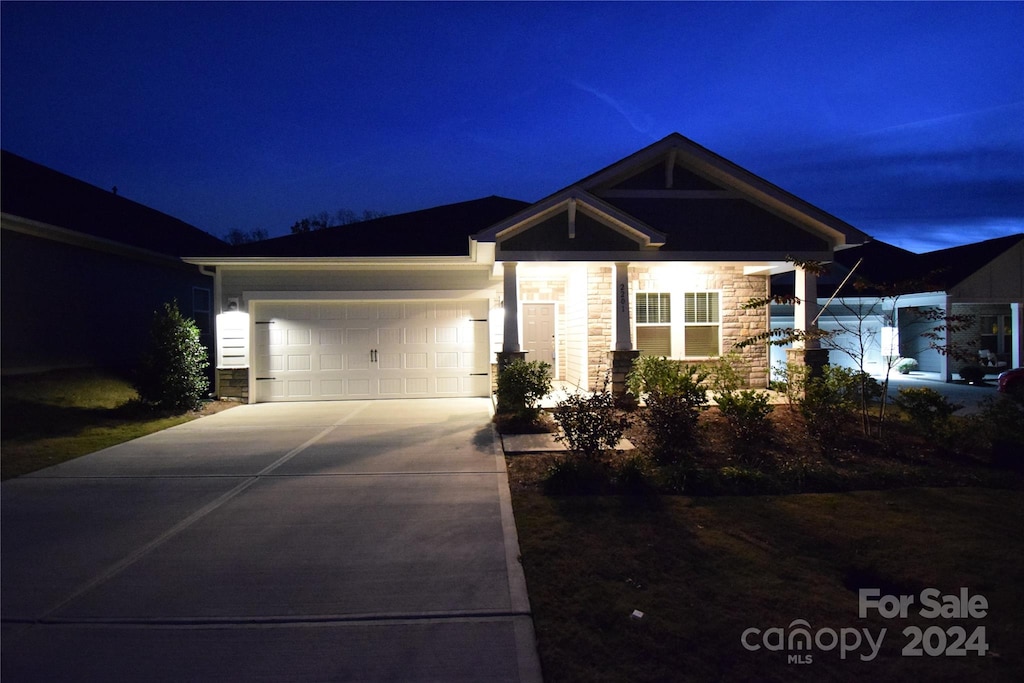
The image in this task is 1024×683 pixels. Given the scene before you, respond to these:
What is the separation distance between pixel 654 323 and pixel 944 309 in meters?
9.28

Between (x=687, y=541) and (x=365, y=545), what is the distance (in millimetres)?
2765

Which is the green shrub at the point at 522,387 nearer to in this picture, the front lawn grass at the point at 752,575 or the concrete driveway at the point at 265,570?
the concrete driveway at the point at 265,570

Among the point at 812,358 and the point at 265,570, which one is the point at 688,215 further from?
the point at 265,570

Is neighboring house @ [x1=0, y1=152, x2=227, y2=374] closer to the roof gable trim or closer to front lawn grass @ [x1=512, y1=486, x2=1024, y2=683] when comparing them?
the roof gable trim

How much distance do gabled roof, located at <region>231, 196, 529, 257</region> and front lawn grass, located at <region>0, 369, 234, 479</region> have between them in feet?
13.3

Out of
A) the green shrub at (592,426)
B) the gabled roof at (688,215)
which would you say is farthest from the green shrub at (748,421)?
the gabled roof at (688,215)

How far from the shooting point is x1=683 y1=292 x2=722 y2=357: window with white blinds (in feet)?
43.9

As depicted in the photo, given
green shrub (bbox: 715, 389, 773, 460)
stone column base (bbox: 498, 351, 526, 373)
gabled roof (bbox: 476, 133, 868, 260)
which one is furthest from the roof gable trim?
green shrub (bbox: 715, 389, 773, 460)

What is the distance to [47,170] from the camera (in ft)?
55.5

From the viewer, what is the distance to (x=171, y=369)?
454 inches

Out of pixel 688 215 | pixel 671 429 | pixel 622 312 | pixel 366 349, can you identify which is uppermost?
pixel 688 215

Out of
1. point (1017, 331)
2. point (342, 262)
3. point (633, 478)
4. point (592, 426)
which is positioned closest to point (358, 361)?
point (342, 262)

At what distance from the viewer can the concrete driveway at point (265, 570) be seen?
3.21 m

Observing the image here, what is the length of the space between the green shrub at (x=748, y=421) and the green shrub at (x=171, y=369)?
10574 mm
